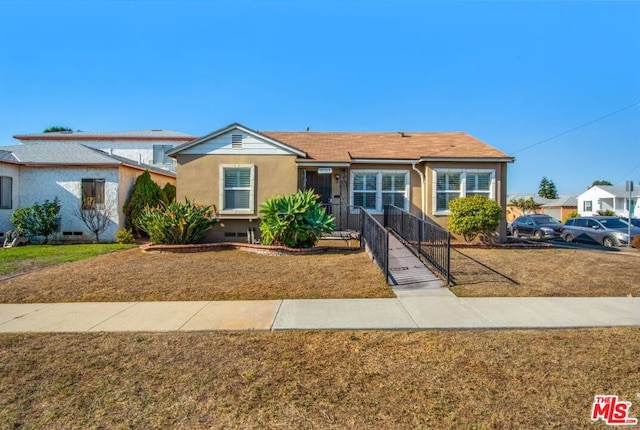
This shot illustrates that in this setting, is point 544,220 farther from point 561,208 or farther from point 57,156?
point 561,208

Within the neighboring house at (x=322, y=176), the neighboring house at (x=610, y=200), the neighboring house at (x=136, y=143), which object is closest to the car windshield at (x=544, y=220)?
the neighboring house at (x=322, y=176)

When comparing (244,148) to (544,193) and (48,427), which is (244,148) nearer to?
(48,427)

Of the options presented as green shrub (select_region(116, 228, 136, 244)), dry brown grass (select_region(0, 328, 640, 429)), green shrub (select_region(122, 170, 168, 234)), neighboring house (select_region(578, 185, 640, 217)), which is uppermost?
neighboring house (select_region(578, 185, 640, 217))

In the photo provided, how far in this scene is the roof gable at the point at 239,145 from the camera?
13414 millimetres

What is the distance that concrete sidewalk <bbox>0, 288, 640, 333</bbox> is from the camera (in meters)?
5.31

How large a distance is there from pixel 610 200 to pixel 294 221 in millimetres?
47260

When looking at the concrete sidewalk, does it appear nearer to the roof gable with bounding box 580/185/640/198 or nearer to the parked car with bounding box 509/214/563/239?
the parked car with bounding box 509/214/563/239

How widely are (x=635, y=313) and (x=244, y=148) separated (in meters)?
11.7

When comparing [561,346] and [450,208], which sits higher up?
[450,208]

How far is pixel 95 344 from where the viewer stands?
467 centimetres

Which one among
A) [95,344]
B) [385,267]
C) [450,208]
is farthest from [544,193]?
[95,344]

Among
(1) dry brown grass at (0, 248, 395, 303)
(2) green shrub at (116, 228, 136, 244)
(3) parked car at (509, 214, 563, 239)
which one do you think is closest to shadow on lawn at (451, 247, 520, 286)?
(1) dry brown grass at (0, 248, 395, 303)

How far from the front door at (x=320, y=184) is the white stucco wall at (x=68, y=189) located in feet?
27.5

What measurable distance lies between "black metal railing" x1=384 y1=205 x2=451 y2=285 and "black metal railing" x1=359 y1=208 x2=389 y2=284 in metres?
1.18
